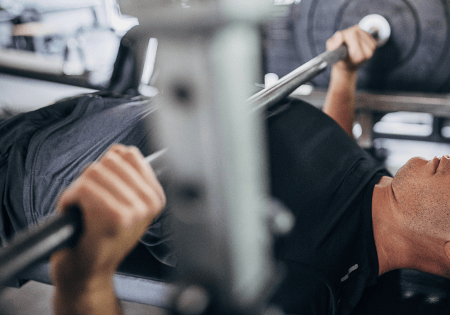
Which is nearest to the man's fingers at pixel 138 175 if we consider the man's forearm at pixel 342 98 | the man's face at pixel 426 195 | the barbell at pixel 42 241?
the barbell at pixel 42 241

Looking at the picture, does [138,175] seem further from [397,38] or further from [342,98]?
[397,38]

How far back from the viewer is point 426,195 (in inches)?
32.2

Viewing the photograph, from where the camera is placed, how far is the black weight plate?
3.96ft

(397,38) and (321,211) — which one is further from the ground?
(397,38)

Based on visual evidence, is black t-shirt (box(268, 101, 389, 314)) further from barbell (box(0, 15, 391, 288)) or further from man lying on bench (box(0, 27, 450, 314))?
barbell (box(0, 15, 391, 288))

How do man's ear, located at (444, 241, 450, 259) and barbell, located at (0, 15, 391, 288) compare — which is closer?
barbell, located at (0, 15, 391, 288)

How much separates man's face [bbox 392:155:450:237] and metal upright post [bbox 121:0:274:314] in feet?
2.06

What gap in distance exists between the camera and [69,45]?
401 centimetres

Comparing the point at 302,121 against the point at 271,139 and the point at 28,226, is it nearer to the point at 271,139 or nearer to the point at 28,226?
the point at 271,139

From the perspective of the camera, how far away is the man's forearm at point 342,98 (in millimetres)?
1265

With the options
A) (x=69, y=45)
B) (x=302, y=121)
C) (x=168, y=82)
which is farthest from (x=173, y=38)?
(x=69, y=45)

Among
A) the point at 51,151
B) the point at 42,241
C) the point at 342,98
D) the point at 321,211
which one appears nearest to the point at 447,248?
the point at 321,211

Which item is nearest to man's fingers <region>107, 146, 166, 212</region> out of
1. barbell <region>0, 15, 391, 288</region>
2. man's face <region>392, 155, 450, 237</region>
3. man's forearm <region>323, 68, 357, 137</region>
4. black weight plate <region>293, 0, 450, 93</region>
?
barbell <region>0, 15, 391, 288</region>

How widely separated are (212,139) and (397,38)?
1.30m
